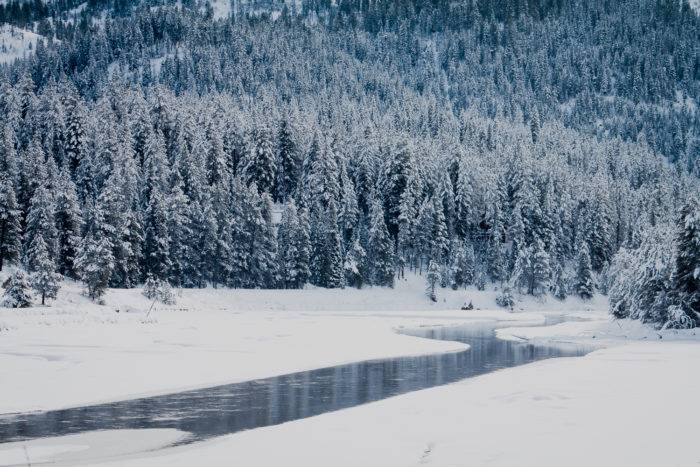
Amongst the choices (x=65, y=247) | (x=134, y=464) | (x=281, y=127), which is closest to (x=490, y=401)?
(x=134, y=464)

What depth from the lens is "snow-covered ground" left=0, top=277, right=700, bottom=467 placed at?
1677 centimetres

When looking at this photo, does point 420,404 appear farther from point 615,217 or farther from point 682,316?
point 615,217

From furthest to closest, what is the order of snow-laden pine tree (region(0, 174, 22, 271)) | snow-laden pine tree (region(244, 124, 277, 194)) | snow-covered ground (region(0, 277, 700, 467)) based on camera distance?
snow-laden pine tree (region(244, 124, 277, 194))
snow-laden pine tree (region(0, 174, 22, 271))
snow-covered ground (region(0, 277, 700, 467))

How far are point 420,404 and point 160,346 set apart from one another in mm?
19119

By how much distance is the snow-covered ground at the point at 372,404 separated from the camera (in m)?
16.8

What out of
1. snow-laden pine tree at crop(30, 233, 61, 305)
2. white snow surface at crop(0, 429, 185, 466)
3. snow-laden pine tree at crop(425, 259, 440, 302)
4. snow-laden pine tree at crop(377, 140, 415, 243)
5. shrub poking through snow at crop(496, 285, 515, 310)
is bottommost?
shrub poking through snow at crop(496, 285, 515, 310)

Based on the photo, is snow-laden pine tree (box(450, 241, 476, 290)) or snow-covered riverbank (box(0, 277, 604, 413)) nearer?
snow-covered riverbank (box(0, 277, 604, 413))

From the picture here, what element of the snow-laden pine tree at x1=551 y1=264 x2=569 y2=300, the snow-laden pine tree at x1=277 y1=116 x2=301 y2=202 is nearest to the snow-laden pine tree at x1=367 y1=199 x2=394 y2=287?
the snow-laden pine tree at x1=277 y1=116 x2=301 y2=202

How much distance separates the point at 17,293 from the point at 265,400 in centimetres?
3878

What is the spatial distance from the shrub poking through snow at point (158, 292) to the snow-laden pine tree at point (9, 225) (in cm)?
1433

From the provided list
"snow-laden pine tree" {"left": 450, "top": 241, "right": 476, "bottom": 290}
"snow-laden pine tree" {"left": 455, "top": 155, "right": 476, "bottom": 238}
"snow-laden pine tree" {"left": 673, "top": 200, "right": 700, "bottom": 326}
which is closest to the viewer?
"snow-laden pine tree" {"left": 673, "top": 200, "right": 700, "bottom": 326}

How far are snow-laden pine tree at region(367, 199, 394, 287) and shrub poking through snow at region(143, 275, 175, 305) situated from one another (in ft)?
101

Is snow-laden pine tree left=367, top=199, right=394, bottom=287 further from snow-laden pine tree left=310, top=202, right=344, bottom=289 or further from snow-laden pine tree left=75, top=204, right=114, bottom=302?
snow-laden pine tree left=75, top=204, right=114, bottom=302

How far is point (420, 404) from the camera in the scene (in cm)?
2392
